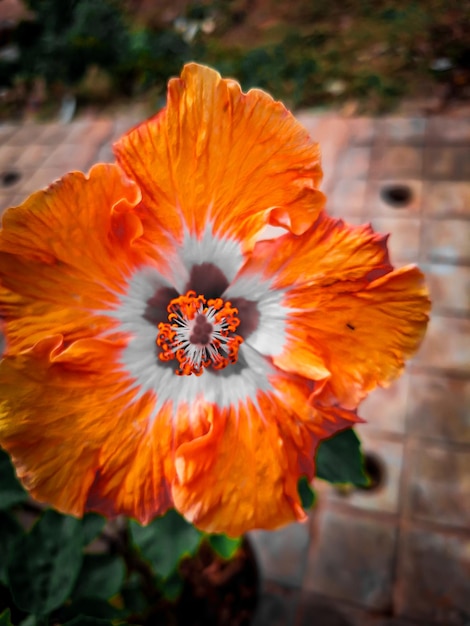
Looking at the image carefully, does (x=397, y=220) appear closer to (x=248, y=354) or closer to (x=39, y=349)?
(x=248, y=354)

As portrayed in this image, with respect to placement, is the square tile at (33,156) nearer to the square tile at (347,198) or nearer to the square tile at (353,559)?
the square tile at (347,198)

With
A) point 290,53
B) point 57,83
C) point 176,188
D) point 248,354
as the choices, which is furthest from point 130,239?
point 57,83

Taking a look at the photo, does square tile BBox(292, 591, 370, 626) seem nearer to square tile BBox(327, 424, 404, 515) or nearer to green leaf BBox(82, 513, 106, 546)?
square tile BBox(327, 424, 404, 515)

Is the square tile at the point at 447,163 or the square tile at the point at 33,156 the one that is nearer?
the square tile at the point at 447,163

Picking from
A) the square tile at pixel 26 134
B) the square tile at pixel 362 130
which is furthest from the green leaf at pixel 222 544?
the square tile at pixel 26 134

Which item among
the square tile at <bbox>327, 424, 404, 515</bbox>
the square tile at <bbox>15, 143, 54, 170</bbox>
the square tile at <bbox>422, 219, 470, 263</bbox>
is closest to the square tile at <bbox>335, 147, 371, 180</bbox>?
the square tile at <bbox>422, 219, 470, 263</bbox>

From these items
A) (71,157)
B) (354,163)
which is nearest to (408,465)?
(354,163)
